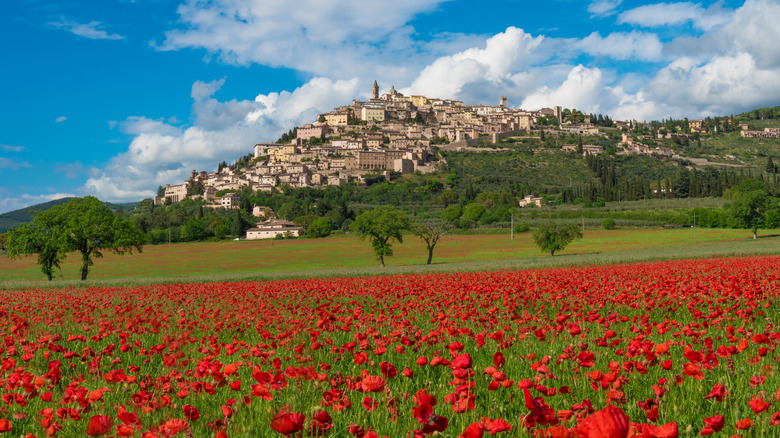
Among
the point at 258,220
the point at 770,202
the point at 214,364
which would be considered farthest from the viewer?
the point at 258,220

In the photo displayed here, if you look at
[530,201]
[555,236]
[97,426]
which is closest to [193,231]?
[530,201]

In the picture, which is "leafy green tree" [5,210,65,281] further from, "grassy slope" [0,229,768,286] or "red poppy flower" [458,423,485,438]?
"red poppy flower" [458,423,485,438]

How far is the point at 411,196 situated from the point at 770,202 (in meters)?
118

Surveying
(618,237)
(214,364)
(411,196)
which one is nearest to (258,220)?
(411,196)

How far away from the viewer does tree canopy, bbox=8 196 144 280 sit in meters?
54.2

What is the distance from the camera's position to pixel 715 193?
481 ft

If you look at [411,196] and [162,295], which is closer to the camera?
[162,295]

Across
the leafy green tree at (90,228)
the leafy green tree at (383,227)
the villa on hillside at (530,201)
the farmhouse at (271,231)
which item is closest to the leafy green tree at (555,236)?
the leafy green tree at (383,227)

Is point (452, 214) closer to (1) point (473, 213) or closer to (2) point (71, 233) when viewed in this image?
(1) point (473, 213)

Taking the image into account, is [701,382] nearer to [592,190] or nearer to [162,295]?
[162,295]

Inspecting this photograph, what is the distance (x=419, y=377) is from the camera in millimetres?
6145

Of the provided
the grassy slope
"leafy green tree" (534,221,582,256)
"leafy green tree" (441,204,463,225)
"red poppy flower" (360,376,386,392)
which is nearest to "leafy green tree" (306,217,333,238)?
the grassy slope

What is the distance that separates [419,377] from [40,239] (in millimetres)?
60909

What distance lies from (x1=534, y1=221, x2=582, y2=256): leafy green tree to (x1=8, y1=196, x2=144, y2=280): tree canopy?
168ft
